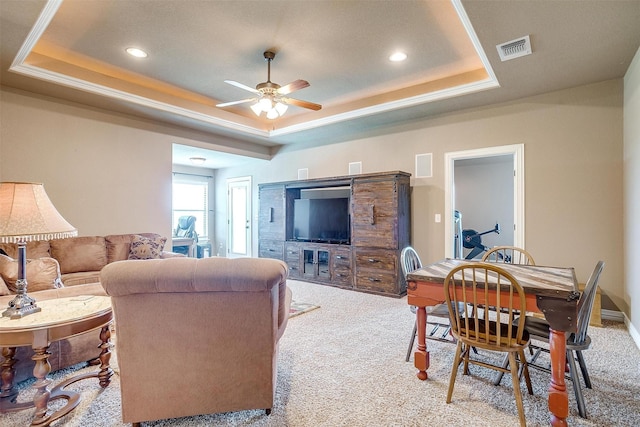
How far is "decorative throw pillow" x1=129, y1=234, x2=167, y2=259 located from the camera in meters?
4.47

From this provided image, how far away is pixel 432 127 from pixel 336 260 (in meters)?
2.63

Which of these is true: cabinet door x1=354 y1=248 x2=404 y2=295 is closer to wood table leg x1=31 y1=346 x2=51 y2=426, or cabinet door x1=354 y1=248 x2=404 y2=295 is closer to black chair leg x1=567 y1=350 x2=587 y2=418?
black chair leg x1=567 y1=350 x2=587 y2=418

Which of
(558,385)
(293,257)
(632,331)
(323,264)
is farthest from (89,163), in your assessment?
(632,331)

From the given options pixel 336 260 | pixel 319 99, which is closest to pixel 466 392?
pixel 336 260

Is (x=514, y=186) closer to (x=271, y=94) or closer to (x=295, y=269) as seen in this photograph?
(x=271, y=94)

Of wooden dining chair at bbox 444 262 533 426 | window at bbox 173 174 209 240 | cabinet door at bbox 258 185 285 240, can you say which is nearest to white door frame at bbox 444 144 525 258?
wooden dining chair at bbox 444 262 533 426

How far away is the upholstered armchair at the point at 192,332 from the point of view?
5.61 ft

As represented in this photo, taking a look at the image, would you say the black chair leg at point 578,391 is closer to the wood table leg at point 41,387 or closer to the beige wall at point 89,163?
the wood table leg at point 41,387

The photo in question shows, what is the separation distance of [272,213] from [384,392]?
457cm

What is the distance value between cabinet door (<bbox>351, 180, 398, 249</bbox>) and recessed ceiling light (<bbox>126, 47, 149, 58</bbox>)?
3304 millimetres

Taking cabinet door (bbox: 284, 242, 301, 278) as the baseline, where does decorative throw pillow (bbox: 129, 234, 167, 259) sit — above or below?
above

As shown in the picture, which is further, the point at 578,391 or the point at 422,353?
the point at 422,353

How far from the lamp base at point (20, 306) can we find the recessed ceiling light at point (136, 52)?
2.74 m

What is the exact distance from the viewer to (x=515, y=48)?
297 centimetres
